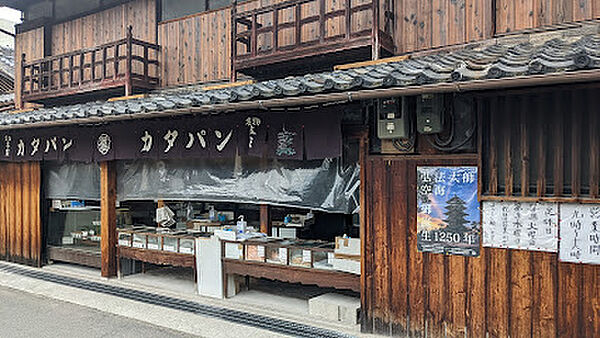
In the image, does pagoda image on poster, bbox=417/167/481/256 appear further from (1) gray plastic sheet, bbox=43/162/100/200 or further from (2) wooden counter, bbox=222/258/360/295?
(1) gray plastic sheet, bbox=43/162/100/200

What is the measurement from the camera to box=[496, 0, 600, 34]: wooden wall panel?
6.46 metres

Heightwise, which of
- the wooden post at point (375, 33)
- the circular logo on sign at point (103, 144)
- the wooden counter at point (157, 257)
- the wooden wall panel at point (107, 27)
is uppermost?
the wooden wall panel at point (107, 27)

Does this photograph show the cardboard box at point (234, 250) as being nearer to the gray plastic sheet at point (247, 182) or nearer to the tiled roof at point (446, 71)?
the gray plastic sheet at point (247, 182)

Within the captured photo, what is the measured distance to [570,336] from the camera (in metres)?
5.34

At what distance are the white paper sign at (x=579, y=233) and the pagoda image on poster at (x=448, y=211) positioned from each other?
992mm

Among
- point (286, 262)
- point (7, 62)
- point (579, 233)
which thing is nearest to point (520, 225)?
point (579, 233)

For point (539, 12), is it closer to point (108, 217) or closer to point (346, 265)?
point (346, 265)

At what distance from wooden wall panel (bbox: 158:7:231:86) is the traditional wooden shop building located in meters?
0.05

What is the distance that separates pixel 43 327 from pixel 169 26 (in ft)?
24.5

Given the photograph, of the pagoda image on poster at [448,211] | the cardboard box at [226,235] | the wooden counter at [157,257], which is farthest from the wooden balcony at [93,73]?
the pagoda image on poster at [448,211]

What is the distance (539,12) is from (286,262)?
230 inches

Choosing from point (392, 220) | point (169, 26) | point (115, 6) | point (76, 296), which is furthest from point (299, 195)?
point (115, 6)

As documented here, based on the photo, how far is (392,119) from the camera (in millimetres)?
6277

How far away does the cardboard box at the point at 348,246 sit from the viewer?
7.16 meters
